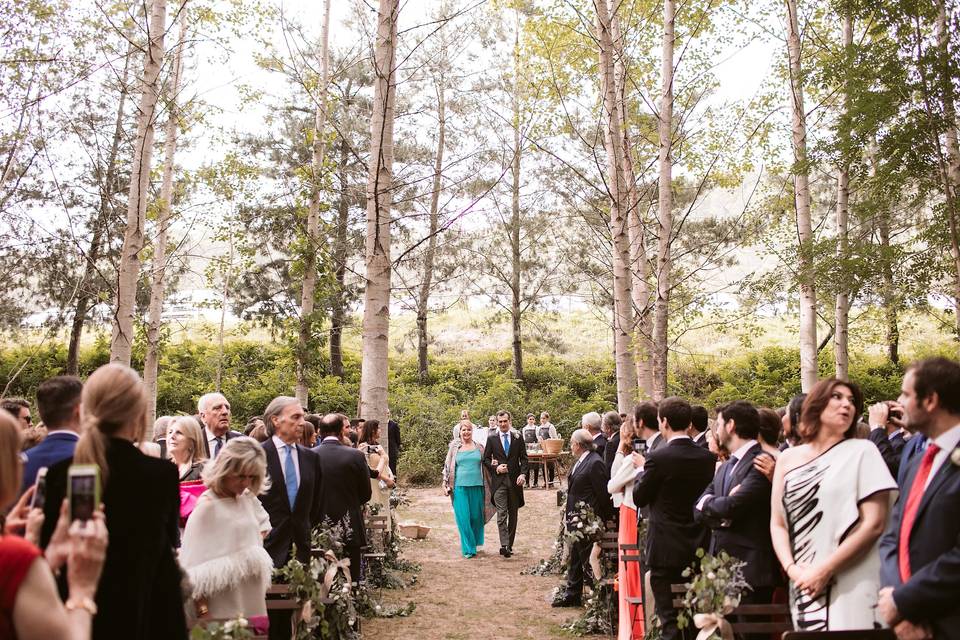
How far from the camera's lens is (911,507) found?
3.61 meters

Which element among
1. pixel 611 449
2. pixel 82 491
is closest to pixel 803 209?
pixel 611 449

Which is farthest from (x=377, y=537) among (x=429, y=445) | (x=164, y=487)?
(x=429, y=445)

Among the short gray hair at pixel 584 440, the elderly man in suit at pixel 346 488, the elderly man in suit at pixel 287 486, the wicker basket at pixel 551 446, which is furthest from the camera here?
the wicker basket at pixel 551 446

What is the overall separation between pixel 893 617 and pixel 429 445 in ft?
82.4

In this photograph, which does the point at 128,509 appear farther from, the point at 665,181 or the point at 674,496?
the point at 665,181

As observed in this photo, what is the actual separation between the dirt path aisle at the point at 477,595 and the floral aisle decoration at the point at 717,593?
3.61 m

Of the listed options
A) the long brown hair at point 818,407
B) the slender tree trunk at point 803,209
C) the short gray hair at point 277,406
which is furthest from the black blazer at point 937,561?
Result: the slender tree trunk at point 803,209

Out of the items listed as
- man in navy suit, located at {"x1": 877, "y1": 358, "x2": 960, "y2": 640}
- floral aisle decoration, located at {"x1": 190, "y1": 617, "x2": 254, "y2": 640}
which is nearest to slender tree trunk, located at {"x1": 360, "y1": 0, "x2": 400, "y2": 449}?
floral aisle decoration, located at {"x1": 190, "y1": 617, "x2": 254, "y2": 640}

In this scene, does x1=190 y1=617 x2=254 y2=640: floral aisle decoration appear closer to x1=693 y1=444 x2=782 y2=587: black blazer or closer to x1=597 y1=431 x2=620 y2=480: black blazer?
x1=693 y1=444 x2=782 y2=587: black blazer

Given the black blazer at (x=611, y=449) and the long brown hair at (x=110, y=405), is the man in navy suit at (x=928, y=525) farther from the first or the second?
the black blazer at (x=611, y=449)

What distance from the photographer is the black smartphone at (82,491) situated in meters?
2.39

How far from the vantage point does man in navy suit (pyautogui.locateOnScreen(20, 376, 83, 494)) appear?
12.5 feet

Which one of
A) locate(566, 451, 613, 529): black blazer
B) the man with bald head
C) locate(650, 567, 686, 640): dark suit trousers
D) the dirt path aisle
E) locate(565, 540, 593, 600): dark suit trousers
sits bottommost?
the dirt path aisle

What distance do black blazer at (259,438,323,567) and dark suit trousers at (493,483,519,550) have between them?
7.08 metres
